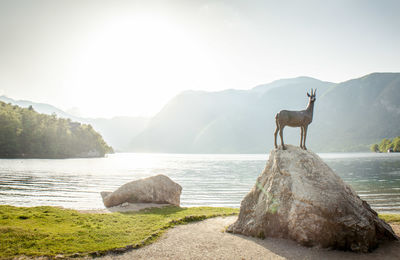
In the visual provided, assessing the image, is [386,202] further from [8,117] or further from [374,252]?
[8,117]

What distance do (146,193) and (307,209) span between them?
653 inches

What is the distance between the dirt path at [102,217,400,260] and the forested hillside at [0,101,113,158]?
439ft

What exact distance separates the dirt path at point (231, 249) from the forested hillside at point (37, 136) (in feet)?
439

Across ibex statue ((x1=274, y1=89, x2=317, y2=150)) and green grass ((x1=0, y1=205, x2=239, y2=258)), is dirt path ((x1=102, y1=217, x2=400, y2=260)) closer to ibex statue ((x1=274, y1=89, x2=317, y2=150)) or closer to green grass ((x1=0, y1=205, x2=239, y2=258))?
green grass ((x1=0, y1=205, x2=239, y2=258))

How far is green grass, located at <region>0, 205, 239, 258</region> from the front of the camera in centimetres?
1129

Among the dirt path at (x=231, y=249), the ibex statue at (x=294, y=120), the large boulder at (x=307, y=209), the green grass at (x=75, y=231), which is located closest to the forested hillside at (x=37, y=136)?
the green grass at (x=75, y=231)

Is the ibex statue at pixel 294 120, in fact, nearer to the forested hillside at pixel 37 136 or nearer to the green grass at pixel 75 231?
the green grass at pixel 75 231

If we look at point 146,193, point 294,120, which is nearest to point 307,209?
point 294,120

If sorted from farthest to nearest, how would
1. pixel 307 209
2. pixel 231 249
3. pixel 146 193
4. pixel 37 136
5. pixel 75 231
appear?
pixel 37 136 → pixel 146 193 → pixel 75 231 → pixel 307 209 → pixel 231 249

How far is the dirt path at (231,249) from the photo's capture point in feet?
37.1

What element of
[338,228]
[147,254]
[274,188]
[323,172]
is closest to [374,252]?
[338,228]

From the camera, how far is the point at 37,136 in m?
132

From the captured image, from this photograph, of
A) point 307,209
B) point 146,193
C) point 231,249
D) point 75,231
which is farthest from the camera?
point 146,193

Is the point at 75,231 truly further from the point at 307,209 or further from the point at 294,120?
the point at 294,120
